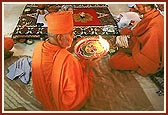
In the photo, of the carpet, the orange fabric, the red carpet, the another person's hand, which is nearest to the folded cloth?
the carpet

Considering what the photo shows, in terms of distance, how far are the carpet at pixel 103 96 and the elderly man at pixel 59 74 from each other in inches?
→ 1.2

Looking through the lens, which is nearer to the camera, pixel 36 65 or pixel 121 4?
pixel 36 65

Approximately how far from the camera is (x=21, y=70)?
183cm

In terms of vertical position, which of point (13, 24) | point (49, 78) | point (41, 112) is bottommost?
point (41, 112)

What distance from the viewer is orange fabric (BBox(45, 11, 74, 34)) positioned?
182 cm

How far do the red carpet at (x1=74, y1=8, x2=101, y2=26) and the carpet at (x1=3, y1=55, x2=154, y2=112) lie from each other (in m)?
0.23

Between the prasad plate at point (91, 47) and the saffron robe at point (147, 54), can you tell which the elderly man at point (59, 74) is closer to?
the prasad plate at point (91, 47)

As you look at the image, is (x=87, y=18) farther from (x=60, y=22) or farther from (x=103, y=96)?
(x=103, y=96)

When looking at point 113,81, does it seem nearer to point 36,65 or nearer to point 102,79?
point 102,79

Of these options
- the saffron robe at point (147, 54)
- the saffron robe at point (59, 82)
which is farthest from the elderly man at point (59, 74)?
the saffron robe at point (147, 54)

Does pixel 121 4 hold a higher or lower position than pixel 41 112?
higher

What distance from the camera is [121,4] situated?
1947 mm

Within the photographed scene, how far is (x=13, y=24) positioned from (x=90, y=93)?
1.49 ft

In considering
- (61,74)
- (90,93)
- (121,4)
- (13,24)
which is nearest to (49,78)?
(61,74)
